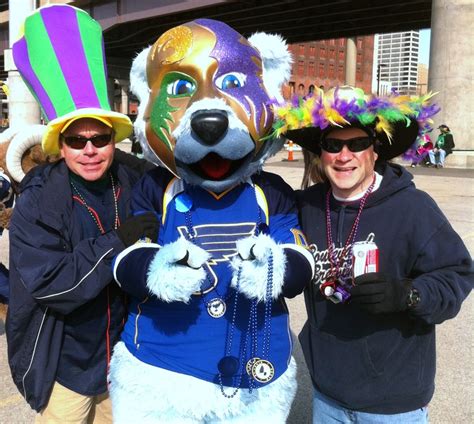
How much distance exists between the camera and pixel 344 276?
1.93m

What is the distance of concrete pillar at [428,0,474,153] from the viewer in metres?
15.7

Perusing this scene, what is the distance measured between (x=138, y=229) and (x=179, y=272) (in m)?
0.30

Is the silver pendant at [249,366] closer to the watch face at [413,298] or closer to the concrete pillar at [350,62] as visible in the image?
the watch face at [413,298]

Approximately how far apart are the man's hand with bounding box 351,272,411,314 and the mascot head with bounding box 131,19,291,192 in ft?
2.09

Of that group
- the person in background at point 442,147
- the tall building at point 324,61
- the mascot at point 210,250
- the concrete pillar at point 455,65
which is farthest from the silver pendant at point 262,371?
the tall building at point 324,61

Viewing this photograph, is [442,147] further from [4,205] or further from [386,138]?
[386,138]

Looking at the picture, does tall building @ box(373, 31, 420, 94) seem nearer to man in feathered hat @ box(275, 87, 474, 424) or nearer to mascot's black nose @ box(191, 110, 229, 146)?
man in feathered hat @ box(275, 87, 474, 424)

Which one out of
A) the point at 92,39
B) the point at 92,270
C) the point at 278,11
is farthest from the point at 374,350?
the point at 278,11

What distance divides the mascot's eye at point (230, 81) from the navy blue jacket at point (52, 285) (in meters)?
0.64

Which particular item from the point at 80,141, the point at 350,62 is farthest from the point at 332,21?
the point at 80,141

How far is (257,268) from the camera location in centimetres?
179

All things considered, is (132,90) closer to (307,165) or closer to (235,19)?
(307,165)

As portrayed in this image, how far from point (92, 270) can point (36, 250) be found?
0.23m

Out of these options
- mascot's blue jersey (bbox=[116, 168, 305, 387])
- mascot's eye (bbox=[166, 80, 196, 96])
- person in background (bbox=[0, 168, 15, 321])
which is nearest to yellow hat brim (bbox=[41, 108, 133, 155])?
mascot's eye (bbox=[166, 80, 196, 96])
